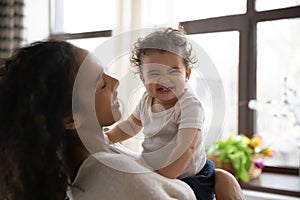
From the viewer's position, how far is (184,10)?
7.66 ft

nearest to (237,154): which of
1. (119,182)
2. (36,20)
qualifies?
(119,182)

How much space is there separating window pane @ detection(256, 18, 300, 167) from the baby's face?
53.5 inches

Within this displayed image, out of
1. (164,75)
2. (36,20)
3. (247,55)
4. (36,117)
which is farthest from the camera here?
(36,20)

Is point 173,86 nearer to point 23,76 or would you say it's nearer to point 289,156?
point 23,76

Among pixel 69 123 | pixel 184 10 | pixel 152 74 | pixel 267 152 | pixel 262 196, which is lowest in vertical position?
pixel 262 196

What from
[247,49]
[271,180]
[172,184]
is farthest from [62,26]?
[172,184]

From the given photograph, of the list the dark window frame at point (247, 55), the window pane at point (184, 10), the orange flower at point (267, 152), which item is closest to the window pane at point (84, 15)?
the window pane at point (184, 10)

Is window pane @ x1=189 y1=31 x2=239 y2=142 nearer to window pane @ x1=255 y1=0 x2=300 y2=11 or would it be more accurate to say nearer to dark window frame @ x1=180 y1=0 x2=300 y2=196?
dark window frame @ x1=180 y1=0 x2=300 y2=196

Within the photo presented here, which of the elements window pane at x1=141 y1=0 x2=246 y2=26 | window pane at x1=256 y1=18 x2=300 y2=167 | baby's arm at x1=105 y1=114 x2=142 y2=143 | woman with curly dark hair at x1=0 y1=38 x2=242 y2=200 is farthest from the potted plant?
woman with curly dark hair at x1=0 y1=38 x2=242 y2=200

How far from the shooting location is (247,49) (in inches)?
93.0

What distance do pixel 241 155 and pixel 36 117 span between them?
152 centimetres

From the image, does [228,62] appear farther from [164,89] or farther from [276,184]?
[164,89]

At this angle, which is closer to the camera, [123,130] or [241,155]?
[123,130]

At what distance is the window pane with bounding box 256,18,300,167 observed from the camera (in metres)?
2.26
